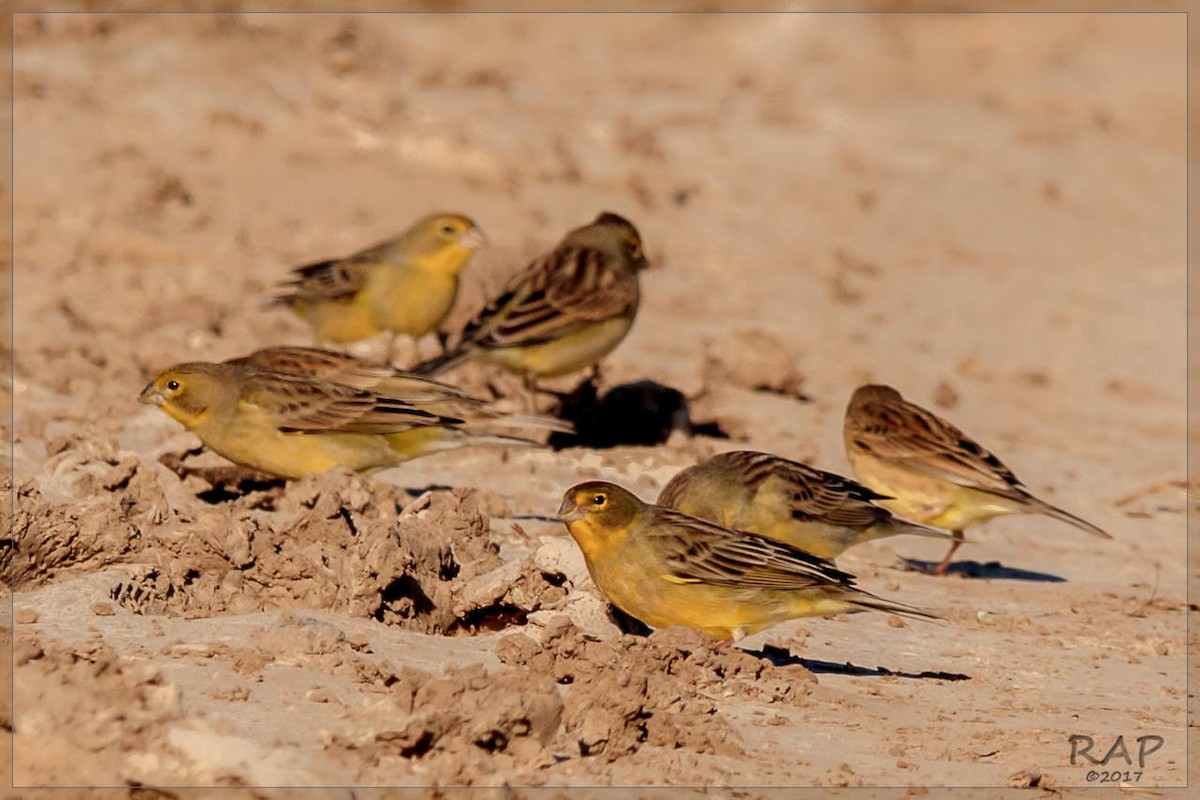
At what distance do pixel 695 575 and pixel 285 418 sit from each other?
9.13 feet

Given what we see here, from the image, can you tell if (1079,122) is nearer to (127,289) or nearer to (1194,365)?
(1194,365)

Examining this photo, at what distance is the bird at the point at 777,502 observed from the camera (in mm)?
10219

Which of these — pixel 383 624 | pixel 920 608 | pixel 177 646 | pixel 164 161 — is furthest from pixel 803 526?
pixel 164 161

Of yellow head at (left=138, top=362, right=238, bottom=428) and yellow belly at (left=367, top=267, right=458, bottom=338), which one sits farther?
yellow belly at (left=367, top=267, right=458, bottom=338)

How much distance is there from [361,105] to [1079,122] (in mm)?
9099

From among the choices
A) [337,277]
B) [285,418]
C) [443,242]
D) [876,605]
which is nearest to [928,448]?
[876,605]

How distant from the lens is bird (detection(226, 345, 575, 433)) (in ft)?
36.9

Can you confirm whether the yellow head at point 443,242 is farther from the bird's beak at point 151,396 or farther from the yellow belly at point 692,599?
the yellow belly at point 692,599

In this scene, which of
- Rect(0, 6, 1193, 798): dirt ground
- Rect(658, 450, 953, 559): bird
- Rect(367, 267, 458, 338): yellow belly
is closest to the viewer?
Rect(0, 6, 1193, 798): dirt ground

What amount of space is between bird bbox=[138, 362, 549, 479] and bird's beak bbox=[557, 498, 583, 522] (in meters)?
1.97

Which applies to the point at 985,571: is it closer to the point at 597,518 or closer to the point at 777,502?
the point at 777,502

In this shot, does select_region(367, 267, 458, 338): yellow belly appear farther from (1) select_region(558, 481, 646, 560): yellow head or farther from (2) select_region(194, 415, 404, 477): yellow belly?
(1) select_region(558, 481, 646, 560): yellow head

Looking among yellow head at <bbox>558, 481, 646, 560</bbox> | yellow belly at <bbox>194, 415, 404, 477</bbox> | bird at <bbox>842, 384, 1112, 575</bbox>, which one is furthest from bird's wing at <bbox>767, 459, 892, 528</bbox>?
yellow belly at <bbox>194, 415, 404, 477</bbox>

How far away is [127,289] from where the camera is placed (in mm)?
14992
